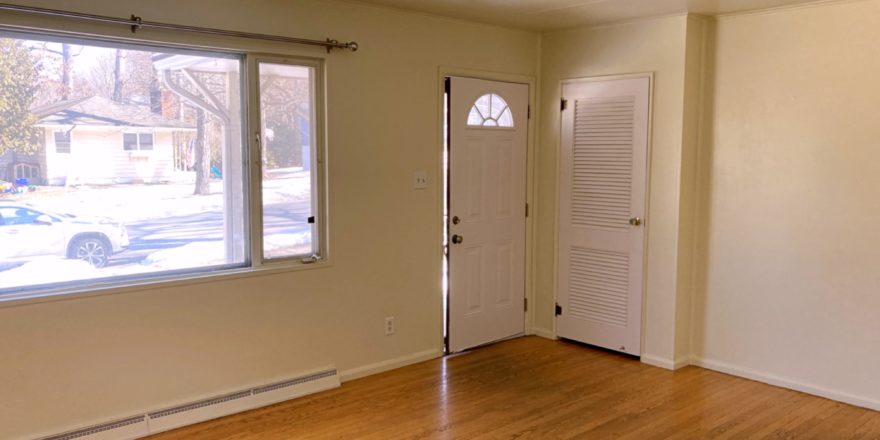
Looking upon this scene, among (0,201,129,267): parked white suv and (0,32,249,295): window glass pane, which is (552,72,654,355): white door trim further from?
(0,201,129,267): parked white suv

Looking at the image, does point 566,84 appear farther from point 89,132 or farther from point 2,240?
point 2,240

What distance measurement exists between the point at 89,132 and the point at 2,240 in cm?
62

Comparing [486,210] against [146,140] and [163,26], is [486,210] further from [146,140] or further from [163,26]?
[163,26]

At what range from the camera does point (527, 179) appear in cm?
509

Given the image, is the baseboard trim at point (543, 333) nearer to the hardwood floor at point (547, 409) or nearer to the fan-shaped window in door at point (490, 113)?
the hardwood floor at point (547, 409)

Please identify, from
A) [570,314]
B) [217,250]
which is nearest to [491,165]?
[570,314]

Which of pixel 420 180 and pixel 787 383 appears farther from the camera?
pixel 420 180

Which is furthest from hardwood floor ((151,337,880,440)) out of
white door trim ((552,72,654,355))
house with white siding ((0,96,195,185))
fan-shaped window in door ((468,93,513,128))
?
fan-shaped window in door ((468,93,513,128))

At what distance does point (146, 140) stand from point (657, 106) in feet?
10.2

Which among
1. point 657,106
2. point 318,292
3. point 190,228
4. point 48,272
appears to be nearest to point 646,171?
point 657,106

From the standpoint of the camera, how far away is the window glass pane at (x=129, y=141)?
3361 mm

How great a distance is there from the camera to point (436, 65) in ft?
14.6

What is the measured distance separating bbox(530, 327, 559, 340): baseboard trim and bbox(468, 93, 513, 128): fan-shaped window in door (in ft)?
5.18

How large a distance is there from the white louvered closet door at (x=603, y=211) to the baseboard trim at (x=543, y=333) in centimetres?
9
